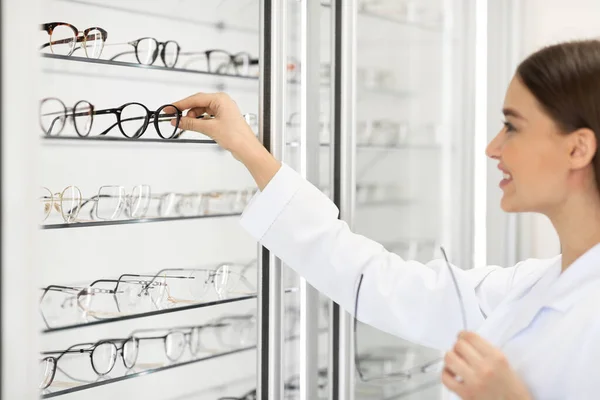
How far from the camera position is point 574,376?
121cm

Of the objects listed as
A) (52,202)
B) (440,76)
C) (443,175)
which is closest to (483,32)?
(440,76)

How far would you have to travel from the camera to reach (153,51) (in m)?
1.49

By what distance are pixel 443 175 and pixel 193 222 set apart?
98cm

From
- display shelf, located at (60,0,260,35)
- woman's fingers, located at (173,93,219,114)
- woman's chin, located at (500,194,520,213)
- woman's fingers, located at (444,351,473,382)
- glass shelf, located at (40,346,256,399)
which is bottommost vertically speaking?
glass shelf, located at (40,346,256,399)

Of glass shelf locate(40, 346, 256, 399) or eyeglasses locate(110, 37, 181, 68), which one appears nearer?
glass shelf locate(40, 346, 256, 399)

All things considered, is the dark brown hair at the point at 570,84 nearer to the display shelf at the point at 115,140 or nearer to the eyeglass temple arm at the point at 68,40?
the display shelf at the point at 115,140

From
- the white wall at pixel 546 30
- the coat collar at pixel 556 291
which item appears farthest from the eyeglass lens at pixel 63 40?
the white wall at pixel 546 30

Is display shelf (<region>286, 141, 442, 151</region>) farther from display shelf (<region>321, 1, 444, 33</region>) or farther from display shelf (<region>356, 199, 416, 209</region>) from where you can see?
display shelf (<region>321, 1, 444, 33</region>)

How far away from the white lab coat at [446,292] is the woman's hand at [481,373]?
10 cm

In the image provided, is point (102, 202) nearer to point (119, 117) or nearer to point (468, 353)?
point (119, 117)

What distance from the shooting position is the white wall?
7.29ft

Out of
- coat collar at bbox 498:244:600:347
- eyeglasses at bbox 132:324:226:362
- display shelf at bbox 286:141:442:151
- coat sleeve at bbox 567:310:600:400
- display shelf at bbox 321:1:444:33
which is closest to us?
coat sleeve at bbox 567:310:600:400

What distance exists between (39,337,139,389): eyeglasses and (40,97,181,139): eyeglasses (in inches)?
17.0

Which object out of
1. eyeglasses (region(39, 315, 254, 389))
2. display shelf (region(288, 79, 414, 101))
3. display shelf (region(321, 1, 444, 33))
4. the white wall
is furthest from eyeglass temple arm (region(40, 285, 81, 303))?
the white wall
